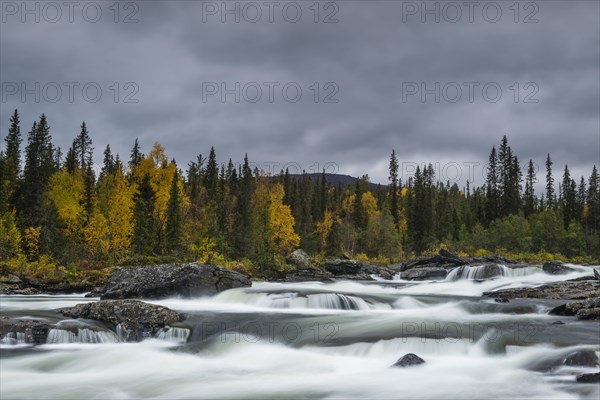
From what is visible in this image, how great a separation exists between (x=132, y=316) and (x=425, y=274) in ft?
88.9

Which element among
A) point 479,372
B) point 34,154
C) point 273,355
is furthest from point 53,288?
point 34,154

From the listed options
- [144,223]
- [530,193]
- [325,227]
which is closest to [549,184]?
[530,193]

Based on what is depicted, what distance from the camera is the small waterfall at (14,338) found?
12.9 m

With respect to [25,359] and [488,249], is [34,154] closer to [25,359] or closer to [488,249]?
[25,359]

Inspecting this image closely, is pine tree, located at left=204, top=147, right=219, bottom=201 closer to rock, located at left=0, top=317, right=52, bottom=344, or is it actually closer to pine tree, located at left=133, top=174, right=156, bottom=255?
pine tree, located at left=133, top=174, right=156, bottom=255

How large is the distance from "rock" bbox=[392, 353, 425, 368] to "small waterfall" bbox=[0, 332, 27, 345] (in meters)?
10.0

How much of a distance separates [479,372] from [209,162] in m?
87.3

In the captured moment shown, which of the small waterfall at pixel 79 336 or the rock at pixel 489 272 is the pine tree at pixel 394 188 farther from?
the small waterfall at pixel 79 336

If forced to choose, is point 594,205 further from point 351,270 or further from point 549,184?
point 351,270

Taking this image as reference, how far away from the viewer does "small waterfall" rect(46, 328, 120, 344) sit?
13359 mm

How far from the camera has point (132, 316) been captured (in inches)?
579

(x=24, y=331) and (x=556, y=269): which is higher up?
(x=556, y=269)

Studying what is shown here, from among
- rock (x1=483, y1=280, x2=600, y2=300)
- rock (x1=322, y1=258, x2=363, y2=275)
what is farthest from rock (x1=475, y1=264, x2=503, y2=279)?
rock (x1=322, y1=258, x2=363, y2=275)

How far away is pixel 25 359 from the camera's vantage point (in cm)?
1196
